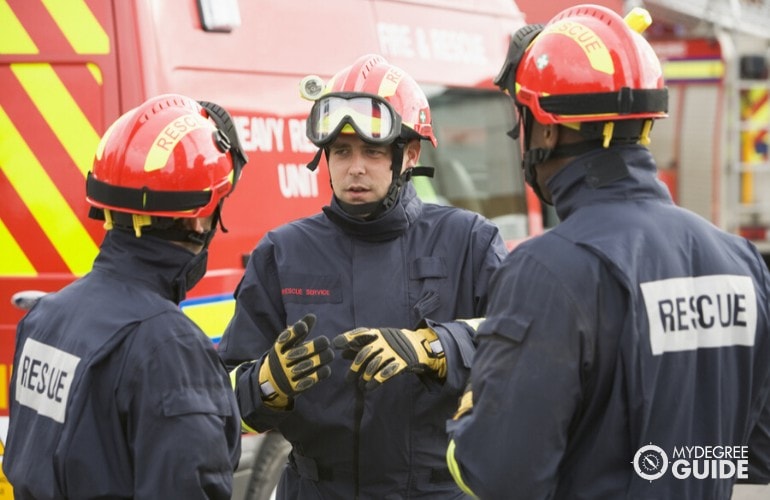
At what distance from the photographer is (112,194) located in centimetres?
258

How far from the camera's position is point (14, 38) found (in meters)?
4.18

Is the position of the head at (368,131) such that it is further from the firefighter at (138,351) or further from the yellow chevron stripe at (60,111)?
the yellow chevron stripe at (60,111)

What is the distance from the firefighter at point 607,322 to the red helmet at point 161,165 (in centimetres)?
70

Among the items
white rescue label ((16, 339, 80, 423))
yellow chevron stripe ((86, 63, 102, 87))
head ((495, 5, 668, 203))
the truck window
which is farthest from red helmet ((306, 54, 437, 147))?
the truck window

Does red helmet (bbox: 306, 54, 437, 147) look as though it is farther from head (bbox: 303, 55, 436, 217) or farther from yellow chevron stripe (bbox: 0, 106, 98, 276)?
yellow chevron stripe (bbox: 0, 106, 98, 276)

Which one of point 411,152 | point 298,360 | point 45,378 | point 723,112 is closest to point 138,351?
point 45,378

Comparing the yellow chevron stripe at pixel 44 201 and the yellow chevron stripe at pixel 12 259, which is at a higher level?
the yellow chevron stripe at pixel 44 201

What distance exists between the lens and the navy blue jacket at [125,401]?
7.77 feet

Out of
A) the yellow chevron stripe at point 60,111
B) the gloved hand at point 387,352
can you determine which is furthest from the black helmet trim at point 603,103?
the yellow chevron stripe at point 60,111

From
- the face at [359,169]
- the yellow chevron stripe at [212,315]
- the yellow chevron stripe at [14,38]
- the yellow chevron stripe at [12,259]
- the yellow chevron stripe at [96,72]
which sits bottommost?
the yellow chevron stripe at [212,315]

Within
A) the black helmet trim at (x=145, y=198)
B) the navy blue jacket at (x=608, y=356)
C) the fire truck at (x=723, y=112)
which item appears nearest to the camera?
the navy blue jacket at (x=608, y=356)

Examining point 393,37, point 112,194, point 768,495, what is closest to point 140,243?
point 112,194

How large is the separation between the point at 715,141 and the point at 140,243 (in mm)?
10354

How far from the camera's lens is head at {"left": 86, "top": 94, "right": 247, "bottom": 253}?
8.45 feet
